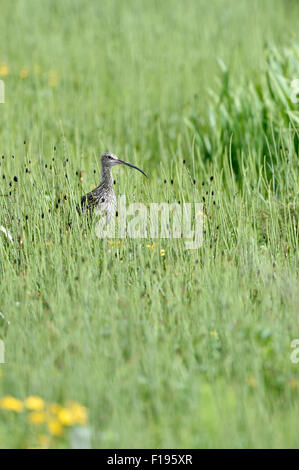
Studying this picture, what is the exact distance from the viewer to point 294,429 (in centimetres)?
289

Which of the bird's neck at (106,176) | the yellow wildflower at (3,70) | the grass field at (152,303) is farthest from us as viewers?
the yellow wildflower at (3,70)

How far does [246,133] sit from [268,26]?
220 inches

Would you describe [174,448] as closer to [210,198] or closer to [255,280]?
[255,280]

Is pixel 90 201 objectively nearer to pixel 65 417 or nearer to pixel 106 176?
pixel 106 176

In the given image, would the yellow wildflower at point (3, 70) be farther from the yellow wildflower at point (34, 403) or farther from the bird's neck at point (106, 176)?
the yellow wildflower at point (34, 403)

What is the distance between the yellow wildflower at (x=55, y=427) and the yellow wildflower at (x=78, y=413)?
75 millimetres

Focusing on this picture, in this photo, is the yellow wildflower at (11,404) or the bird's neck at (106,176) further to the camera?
the bird's neck at (106,176)

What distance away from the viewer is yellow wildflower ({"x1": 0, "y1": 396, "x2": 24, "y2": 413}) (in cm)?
292

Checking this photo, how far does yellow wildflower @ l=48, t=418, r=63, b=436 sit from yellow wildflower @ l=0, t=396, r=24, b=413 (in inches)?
6.2

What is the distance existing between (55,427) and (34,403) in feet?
0.50

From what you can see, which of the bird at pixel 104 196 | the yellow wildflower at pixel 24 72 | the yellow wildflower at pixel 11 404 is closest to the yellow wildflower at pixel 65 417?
the yellow wildflower at pixel 11 404

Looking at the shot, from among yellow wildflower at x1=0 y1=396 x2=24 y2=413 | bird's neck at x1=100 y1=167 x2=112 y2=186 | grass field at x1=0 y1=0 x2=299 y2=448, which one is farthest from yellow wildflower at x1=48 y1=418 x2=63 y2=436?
bird's neck at x1=100 y1=167 x2=112 y2=186

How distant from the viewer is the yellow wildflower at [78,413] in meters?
2.87

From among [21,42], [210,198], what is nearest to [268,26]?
[21,42]
